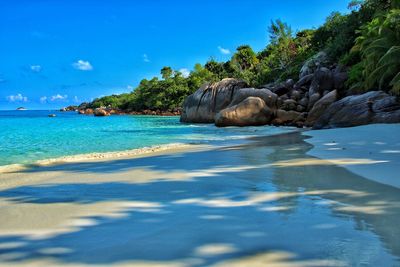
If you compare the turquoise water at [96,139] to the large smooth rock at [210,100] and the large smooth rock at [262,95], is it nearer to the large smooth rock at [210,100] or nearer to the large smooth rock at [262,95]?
the large smooth rock at [262,95]

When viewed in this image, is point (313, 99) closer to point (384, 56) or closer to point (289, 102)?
point (289, 102)

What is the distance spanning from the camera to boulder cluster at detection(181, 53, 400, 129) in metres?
15.2

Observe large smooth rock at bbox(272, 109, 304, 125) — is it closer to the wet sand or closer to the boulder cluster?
the boulder cluster

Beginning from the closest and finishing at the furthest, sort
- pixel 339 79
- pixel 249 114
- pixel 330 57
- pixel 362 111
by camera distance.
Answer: pixel 362 111 → pixel 339 79 → pixel 249 114 → pixel 330 57

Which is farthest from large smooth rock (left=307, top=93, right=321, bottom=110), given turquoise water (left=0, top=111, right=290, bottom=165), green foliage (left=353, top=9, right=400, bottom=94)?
green foliage (left=353, top=9, right=400, bottom=94)

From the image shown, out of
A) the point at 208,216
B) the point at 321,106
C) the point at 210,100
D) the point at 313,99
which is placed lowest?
the point at 208,216

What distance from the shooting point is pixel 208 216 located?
3693 mm

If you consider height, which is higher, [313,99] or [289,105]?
[313,99]

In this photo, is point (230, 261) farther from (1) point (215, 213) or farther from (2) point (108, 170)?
(2) point (108, 170)

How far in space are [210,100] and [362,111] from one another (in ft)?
55.1

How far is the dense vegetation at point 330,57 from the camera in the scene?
17.3m

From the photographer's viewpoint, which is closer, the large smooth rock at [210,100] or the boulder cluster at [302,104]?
the boulder cluster at [302,104]

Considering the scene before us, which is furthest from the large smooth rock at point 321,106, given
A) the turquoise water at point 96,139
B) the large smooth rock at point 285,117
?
the large smooth rock at point 285,117

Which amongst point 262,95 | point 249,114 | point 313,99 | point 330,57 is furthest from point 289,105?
point 330,57
